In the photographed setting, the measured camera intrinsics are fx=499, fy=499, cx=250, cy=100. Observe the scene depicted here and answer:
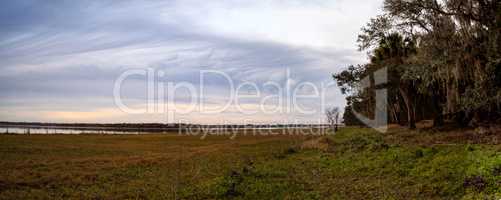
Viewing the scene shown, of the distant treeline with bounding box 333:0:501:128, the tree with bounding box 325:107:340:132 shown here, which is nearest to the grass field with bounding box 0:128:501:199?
the distant treeline with bounding box 333:0:501:128

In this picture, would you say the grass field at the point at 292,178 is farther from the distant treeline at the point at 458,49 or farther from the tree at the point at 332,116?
the tree at the point at 332,116

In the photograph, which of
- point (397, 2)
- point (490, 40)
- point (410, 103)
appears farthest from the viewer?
point (410, 103)

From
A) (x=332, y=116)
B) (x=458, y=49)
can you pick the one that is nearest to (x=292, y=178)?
(x=458, y=49)

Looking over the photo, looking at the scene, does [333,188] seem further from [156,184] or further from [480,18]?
[480,18]

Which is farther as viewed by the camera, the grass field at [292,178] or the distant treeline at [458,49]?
the distant treeline at [458,49]

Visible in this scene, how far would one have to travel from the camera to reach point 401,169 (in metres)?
17.0

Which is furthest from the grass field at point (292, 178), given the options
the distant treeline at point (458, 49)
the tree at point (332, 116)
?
the tree at point (332, 116)

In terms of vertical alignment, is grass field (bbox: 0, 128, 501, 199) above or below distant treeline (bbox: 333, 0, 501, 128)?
below

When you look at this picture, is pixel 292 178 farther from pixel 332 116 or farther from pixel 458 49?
pixel 332 116

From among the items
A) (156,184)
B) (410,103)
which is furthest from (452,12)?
(156,184)

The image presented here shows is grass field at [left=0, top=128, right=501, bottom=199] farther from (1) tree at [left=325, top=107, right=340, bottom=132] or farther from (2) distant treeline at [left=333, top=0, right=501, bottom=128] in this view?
(1) tree at [left=325, top=107, right=340, bottom=132]

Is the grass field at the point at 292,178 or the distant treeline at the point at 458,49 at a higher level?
the distant treeline at the point at 458,49

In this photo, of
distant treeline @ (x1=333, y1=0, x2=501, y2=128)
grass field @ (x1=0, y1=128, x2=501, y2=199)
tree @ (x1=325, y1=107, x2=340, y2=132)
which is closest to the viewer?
grass field @ (x1=0, y1=128, x2=501, y2=199)

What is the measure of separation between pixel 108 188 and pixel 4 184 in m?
3.91
